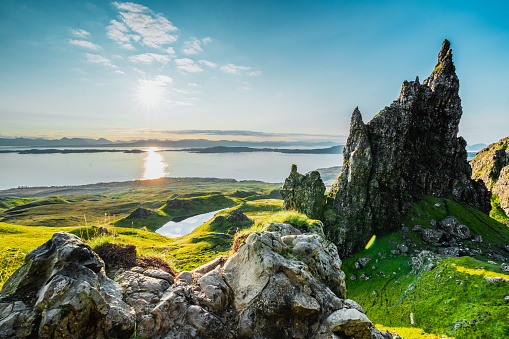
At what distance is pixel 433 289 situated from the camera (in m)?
34.5

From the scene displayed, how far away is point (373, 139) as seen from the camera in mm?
61188

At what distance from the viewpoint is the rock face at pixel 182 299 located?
669 centimetres

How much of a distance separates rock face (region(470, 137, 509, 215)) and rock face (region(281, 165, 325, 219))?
287 ft

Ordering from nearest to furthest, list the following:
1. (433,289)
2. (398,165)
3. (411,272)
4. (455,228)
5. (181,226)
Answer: (433,289)
(411,272)
(455,228)
(398,165)
(181,226)

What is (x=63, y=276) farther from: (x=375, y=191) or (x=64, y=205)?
(x=64, y=205)

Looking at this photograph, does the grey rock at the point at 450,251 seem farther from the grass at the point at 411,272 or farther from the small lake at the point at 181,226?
the small lake at the point at 181,226

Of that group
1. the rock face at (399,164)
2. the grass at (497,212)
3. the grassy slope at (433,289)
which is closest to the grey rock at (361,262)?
the grassy slope at (433,289)

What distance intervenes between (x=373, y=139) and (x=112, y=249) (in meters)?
65.4

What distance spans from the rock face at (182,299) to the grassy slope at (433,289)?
2592 centimetres

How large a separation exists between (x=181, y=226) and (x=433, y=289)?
348 ft

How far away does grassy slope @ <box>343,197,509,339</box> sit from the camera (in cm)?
2566

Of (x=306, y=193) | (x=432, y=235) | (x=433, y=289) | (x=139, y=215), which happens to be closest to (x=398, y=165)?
(x=432, y=235)

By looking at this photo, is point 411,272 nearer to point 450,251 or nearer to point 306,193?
point 450,251

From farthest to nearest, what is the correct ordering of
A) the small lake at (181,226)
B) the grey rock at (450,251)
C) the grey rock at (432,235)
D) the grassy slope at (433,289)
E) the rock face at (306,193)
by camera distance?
the small lake at (181,226)
the rock face at (306,193)
the grey rock at (432,235)
the grey rock at (450,251)
the grassy slope at (433,289)
